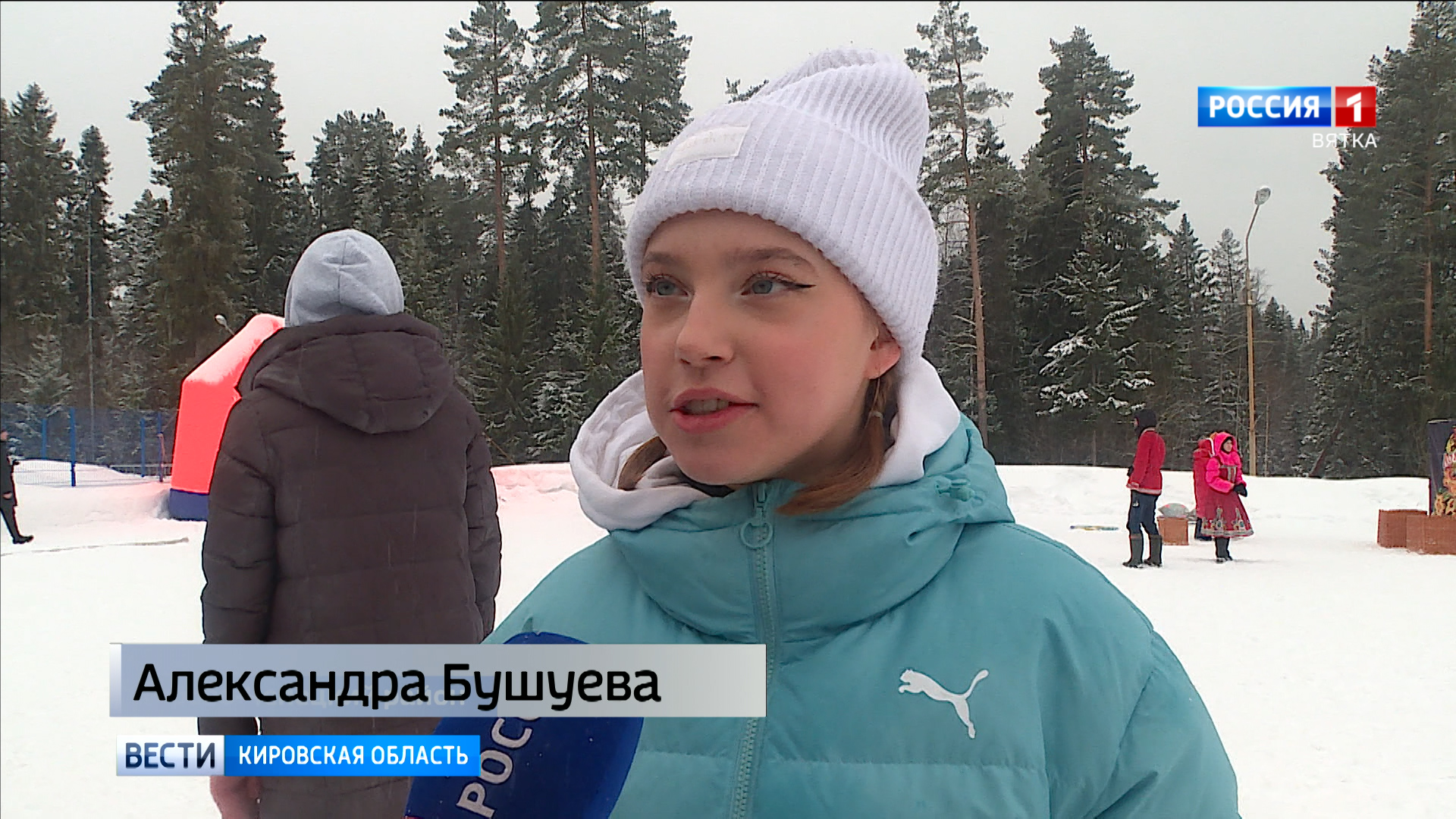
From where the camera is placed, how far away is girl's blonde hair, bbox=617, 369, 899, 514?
0.45 metres

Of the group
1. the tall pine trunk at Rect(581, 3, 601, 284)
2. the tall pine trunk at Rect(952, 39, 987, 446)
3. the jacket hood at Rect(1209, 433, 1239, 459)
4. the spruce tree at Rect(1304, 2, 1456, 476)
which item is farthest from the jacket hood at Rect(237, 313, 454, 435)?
the jacket hood at Rect(1209, 433, 1239, 459)

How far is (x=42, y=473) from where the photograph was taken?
24.2ft

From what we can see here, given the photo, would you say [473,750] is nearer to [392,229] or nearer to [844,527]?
[844,527]

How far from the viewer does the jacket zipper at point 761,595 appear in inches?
17.1

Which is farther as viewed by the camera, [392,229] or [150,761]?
[392,229]

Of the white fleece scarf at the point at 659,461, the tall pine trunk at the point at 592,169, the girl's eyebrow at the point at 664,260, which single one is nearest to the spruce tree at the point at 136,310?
the tall pine trunk at the point at 592,169

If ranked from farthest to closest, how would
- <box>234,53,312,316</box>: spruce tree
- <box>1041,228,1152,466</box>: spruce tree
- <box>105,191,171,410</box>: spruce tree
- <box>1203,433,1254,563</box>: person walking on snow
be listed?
<box>105,191,171,410</box>: spruce tree, <box>234,53,312,316</box>: spruce tree, <box>1041,228,1152,466</box>: spruce tree, <box>1203,433,1254,563</box>: person walking on snow

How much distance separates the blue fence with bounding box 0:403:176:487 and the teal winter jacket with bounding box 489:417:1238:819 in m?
7.06

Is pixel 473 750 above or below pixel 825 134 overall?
below

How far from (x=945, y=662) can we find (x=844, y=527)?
0.24 ft

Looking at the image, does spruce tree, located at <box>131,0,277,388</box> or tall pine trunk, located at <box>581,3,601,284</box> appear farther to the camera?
spruce tree, located at <box>131,0,277,388</box>

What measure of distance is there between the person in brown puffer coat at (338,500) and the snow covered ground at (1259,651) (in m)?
0.11

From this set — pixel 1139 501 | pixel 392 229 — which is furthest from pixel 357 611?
pixel 1139 501

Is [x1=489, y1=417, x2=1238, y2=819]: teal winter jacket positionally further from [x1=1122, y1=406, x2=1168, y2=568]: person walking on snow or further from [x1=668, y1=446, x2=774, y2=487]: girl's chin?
[x1=1122, y1=406, x2=1168, y2=568]: person walking on snow
